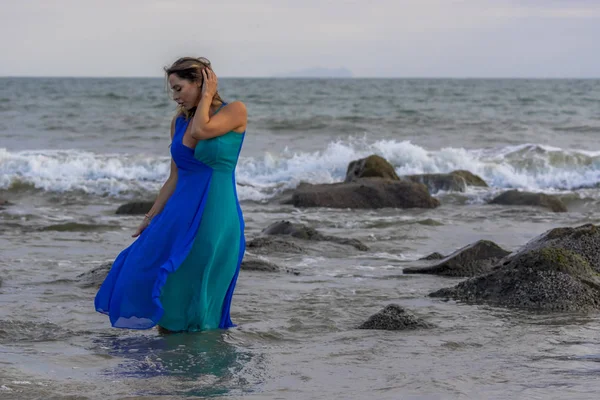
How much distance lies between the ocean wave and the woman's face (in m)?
11.9

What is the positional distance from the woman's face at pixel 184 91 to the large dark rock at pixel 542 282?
9.38 feet

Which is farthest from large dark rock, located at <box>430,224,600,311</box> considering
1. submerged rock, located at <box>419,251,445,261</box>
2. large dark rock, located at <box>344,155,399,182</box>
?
large dark rock, located at <box>344,155,399,182</box>

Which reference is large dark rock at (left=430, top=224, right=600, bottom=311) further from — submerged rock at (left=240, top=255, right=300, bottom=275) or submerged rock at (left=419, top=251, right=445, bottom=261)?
submerged rock at (left=419, top=251, right=445, bottom=261)

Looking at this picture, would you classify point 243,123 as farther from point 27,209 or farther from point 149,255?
point 27,209

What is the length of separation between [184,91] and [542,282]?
307cm

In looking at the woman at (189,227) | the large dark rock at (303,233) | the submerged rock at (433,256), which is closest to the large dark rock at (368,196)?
the large dark rock at (303,233)

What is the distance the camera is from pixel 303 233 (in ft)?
35.1

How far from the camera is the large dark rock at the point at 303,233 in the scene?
10477mm

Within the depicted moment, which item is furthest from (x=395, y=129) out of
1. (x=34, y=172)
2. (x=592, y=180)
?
(x=34, y=172)

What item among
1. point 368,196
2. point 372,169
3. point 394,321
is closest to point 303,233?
point 368,196

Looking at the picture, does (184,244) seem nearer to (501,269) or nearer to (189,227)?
(189,227)

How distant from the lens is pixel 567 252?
7.10m

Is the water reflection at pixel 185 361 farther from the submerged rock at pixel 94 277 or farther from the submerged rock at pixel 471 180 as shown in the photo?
the submerged rock at pixel 471 180

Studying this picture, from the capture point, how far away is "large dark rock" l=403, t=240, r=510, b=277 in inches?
336
